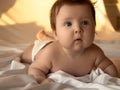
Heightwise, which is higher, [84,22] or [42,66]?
[84,22]

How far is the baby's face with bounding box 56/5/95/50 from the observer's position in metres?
0.83

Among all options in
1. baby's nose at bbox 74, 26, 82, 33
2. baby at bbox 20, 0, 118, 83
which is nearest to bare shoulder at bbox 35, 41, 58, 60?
baby at bbox 20, 0, 118, 83

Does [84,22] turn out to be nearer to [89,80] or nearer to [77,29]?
[77,29]

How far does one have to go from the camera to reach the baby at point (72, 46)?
83 centimetres

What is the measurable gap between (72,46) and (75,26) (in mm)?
63

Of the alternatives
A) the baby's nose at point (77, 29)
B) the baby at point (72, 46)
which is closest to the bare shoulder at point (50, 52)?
the baby at point (72, 46)

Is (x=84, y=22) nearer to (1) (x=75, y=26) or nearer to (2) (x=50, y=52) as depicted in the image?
(1) (x=75, y=26)

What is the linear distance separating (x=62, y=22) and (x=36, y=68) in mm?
165

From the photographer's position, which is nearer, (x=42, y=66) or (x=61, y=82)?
(x=61, y=82)

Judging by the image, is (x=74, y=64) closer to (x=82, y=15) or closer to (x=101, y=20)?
(x=82, y=15)

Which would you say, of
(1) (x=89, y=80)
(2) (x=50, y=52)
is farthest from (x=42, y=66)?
(1) (x=89, y=80)

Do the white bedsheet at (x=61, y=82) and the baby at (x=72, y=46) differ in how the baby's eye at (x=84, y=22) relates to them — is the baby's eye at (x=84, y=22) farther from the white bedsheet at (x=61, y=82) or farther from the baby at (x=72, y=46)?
the white bedsheet at (x=61, y=82)

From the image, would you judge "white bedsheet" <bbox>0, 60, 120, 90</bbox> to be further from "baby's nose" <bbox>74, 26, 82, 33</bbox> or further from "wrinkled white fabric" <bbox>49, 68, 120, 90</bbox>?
"baby's nose" <bbox>74, 26, 82, 33</bbox>

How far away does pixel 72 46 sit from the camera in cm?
85
